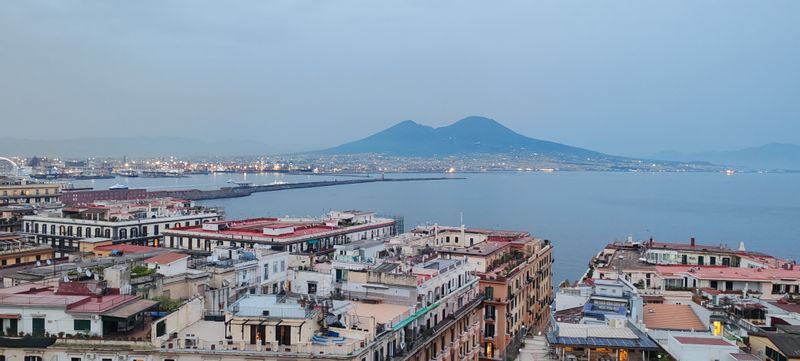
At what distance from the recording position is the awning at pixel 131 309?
2366 centimetres

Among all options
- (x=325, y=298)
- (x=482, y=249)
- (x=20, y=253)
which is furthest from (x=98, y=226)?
(x=325, y=298)

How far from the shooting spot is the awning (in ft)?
77.6

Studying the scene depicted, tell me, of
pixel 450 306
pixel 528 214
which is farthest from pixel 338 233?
pixel 528 214

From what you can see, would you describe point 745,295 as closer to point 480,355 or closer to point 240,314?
point 480,355

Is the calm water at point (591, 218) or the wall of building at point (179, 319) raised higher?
the wall of building at point (179, 319)

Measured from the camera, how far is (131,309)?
80.4ft

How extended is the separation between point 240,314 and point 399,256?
17.8 meters

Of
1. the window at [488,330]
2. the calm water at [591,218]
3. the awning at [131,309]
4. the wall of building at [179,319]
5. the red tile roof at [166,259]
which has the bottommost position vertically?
the calm water at [591,218]

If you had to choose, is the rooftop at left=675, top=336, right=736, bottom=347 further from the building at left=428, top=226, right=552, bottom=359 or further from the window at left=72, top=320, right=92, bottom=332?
the window at left=72, top=320, right=92, bottom=332

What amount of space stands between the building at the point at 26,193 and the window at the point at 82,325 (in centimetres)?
6396

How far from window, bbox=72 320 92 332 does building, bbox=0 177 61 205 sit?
63955mm

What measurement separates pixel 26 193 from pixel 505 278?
7055 centimetres

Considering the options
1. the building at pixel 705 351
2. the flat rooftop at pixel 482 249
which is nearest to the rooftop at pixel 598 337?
the building at pixel 705 351

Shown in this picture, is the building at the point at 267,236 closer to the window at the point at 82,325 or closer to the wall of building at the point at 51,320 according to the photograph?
the wall of building at the point at 51,320
